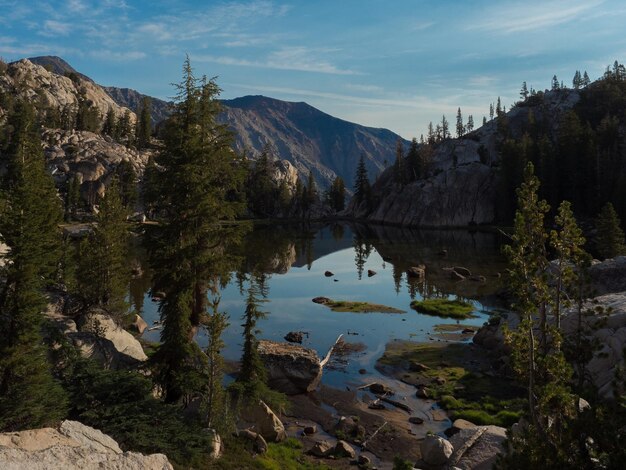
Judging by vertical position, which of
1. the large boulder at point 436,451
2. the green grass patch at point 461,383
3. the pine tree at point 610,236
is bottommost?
the green grass patch at point 461,383

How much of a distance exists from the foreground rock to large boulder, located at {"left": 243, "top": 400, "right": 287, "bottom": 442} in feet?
31.0

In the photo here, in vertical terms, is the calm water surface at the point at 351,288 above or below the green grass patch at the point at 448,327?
above

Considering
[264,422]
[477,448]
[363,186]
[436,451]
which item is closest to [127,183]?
[363,186]

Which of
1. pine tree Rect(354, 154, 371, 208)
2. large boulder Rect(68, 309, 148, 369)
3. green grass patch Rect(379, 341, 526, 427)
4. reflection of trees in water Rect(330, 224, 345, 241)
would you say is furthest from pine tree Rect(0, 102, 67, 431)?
pine tree Rect(354, 154, 371, 208)

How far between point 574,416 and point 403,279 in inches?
2343

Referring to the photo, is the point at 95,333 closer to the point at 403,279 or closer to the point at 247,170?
the point at 247,170

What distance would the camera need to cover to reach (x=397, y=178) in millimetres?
184125

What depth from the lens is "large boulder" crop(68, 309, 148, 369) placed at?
26.7 m

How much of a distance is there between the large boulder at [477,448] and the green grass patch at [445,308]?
29.3m

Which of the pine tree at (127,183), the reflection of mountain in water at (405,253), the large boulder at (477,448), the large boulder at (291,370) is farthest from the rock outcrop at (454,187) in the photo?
the large boulder at (477,448)

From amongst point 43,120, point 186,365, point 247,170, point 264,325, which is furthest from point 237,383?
point 43,120

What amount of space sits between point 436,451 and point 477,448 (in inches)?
73.0

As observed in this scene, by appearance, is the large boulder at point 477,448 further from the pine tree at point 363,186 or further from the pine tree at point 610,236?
the pine tree at point 363,186

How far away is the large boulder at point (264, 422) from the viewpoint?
76.1ft
